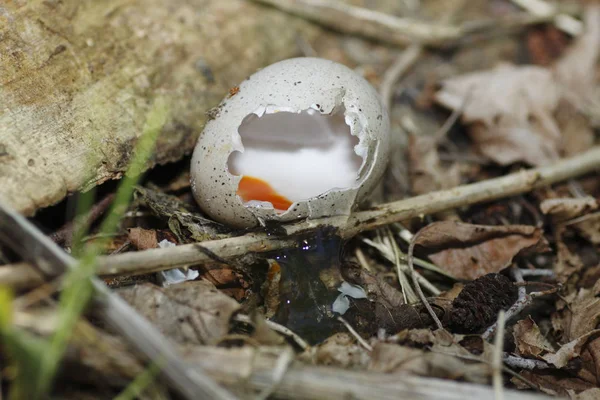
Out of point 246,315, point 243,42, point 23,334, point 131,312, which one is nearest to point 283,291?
point 246,315

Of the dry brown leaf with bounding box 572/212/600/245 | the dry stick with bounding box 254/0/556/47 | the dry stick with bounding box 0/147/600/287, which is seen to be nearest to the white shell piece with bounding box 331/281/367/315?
the dry stick with bounding box 0/147/600/287

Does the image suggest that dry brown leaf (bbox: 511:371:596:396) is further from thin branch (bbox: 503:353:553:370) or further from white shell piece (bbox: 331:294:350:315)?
white shell piece (bbox: 331:294:350:315)

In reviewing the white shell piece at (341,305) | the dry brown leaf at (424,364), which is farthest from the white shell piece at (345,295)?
the dry brown leaf at (424,364)

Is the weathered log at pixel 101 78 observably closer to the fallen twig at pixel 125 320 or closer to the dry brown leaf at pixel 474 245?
the fallen twig at pixel 125 320

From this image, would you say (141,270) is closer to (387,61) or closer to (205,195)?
(205,195)

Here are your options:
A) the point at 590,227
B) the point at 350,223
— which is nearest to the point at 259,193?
the point at 350,223

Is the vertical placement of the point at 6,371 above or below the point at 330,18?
below

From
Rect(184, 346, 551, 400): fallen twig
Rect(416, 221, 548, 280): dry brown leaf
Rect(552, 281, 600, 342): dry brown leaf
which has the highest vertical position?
Rect(416, 221, 548, 280): dry brown leaf
